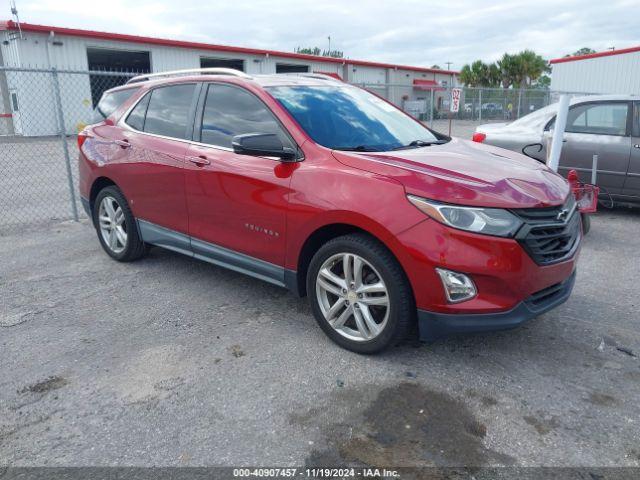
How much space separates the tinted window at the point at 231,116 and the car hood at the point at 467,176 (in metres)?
0.72

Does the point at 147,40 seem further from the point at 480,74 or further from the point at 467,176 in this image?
the point at 480,74

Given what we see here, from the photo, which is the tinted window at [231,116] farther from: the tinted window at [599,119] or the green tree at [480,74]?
the green tree at [480,74]

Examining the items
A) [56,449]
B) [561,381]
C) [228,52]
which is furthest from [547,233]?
[228,52]

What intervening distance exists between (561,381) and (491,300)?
0.70 metres

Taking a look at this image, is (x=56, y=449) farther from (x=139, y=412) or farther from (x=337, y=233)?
(x=337, y=233)

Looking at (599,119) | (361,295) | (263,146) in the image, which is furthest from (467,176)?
(599,119)

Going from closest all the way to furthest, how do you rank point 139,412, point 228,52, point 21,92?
point 139,412 → point 21,92 → point 228,52

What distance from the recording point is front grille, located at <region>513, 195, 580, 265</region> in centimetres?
302

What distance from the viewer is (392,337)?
327 centimetres

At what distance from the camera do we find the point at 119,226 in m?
5.29

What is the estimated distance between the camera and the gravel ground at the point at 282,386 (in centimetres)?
260

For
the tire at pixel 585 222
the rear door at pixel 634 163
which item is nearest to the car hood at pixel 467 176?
the tire at pixel 585 222

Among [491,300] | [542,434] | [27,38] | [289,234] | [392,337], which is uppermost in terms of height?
[27,38]

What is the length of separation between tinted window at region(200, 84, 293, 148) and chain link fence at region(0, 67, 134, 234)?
334 cm
